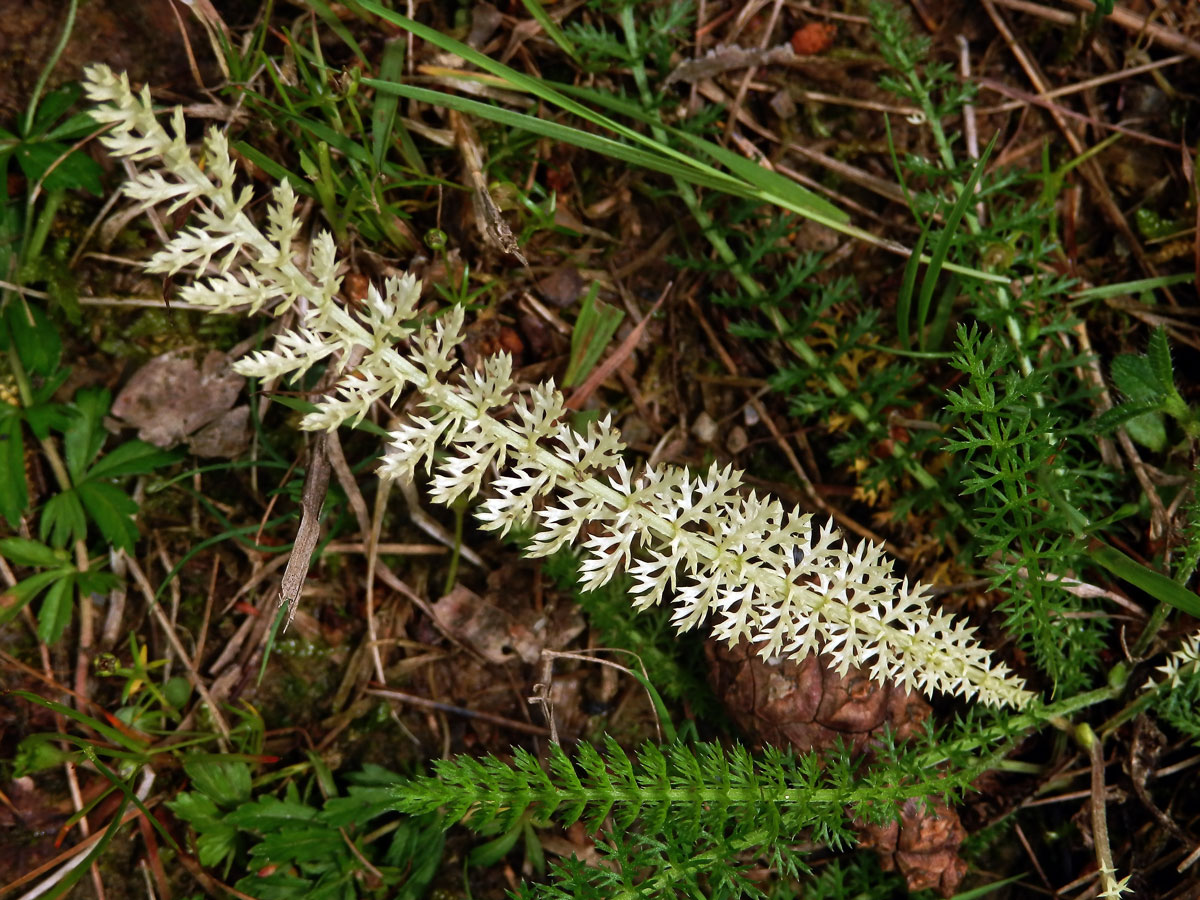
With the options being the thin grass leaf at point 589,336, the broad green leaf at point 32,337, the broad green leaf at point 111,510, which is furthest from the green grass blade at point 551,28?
the broad green leaf at point 111,510

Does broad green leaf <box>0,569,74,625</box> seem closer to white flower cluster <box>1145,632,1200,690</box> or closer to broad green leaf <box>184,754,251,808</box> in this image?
broad green leaf <box>184,754,251,808</box>

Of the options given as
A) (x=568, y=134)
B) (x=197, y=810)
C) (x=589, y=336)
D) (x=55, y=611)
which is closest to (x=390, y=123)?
(x=568, y=134)

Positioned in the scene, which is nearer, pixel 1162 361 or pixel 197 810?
pixel 1162 361

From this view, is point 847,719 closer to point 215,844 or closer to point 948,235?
point 948,235

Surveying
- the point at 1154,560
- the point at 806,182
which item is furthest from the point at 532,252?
the point at 1154,560

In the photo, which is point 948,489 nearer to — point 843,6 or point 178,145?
point 843,6

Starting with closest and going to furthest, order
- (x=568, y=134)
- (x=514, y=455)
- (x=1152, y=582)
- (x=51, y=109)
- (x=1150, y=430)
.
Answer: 1. (x=514, y=455)
2. (x=1152, y=582)
3. (x=568, y=134)
4. (x=51, y=109)
5. (x=1150, y=430)
